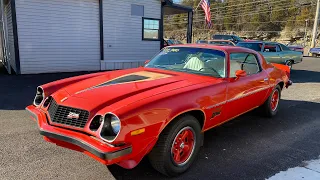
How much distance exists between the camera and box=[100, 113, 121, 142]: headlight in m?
2.55

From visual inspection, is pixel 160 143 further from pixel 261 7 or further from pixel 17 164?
pixel 261 7

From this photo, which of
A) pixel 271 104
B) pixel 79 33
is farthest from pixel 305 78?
pixel 79 33

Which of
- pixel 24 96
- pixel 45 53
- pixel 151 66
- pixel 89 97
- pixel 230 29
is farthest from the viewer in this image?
pixel 230 29

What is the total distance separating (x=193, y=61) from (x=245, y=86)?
0.93 meters

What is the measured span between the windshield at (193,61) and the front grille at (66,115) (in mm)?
1847

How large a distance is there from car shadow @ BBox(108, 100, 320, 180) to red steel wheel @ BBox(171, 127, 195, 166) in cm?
18

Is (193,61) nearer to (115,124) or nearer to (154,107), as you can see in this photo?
(154,107)

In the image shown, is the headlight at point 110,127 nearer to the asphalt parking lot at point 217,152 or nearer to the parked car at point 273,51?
the asphalt parking lot at point 217,152

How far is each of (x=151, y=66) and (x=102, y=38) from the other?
8159mm

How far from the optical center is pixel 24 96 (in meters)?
6.85

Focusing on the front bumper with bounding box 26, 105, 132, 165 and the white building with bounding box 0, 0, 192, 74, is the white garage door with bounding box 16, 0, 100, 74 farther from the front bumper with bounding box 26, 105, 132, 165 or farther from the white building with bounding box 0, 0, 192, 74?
the front bumper with bounding box 26, 105, 132, 165

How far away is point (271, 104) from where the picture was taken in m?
5.46

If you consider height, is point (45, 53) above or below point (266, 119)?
above

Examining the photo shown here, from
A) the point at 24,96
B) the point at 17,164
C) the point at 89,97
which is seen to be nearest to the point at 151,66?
the point at 89,97
